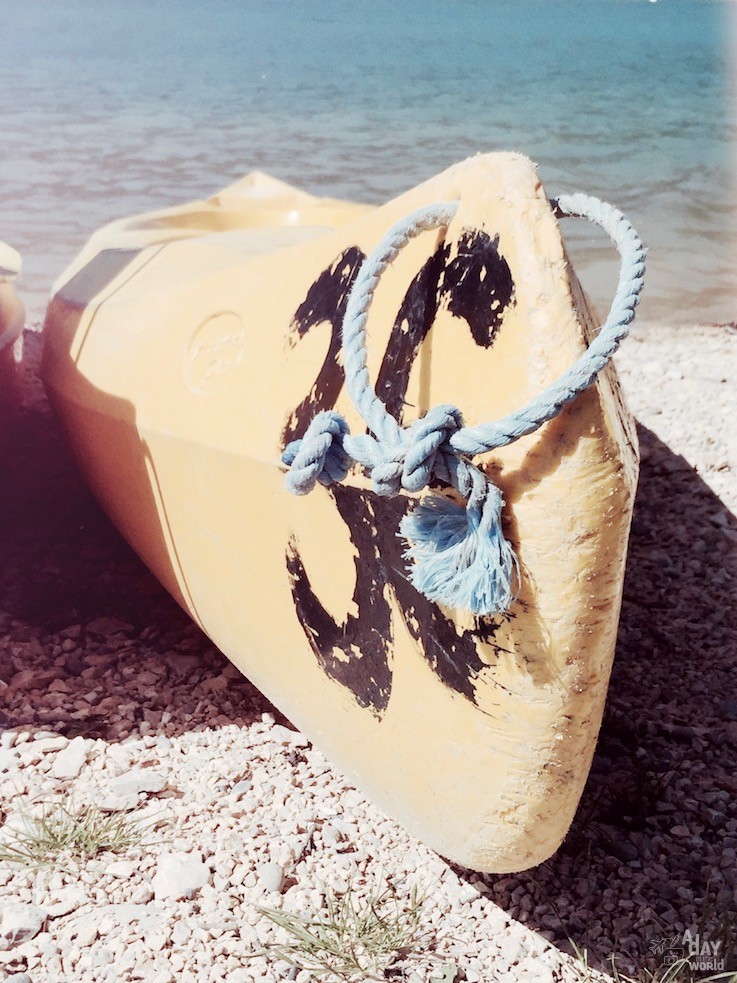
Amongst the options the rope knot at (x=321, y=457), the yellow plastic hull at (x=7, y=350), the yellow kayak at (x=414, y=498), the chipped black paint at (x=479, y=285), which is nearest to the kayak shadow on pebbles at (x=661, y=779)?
the yellow kayak at (x=414, y=498)

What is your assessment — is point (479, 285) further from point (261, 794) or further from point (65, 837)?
point (65, 837)

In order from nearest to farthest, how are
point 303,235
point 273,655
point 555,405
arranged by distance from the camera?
1. point 555,405
2. point 273,655
3. point 303,235

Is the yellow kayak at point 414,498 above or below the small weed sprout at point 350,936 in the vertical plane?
above

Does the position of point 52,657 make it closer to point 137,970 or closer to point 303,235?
point 137,970

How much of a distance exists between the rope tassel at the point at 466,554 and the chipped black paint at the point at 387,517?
13cm

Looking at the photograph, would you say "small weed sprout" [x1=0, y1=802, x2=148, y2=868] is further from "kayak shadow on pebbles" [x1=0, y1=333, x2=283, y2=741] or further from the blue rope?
the blue rope

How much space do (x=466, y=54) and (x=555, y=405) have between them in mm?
14531

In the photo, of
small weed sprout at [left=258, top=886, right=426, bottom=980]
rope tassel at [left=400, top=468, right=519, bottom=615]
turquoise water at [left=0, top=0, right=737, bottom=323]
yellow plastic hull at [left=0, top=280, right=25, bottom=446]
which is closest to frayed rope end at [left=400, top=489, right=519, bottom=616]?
rope tassel at [left=400, top=468, right=519, bottom=615]

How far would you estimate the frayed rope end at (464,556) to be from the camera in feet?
3.70

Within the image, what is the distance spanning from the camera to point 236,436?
5.51 ft

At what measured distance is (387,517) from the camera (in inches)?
53.9

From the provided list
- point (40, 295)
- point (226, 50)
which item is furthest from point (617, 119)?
point (40, 295)

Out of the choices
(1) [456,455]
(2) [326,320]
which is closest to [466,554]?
(1) [456,455]

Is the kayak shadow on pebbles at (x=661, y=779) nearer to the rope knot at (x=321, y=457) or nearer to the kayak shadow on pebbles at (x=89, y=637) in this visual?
the kayak shadow on pebbles at (x=89, y=637)
